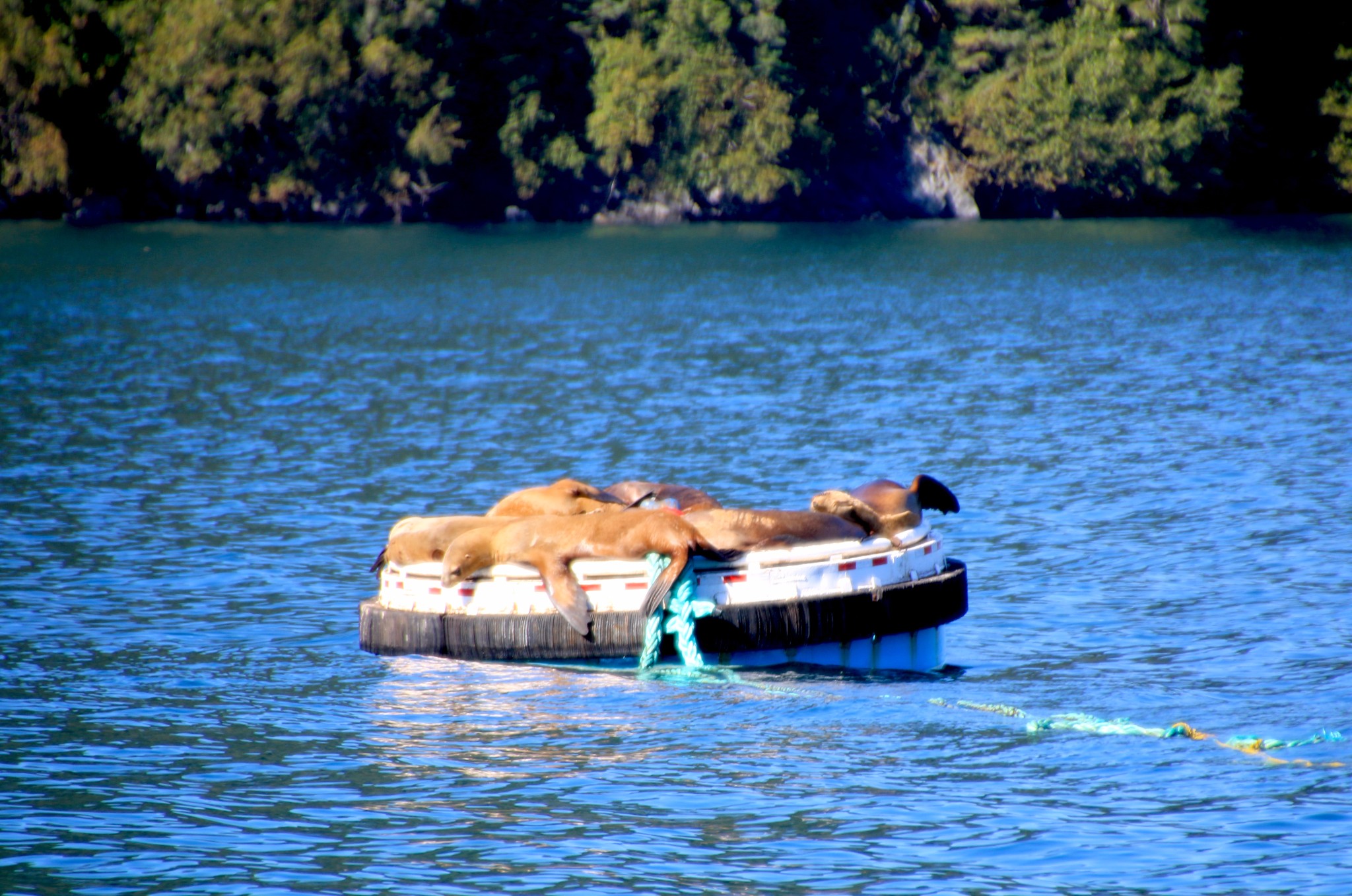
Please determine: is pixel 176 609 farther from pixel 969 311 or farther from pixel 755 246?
pixel 755 246

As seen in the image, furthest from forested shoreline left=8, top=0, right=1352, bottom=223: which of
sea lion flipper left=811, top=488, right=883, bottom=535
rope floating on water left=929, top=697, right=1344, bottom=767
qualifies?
rope floating on water left=929, top=697, right=1344, bottom=767

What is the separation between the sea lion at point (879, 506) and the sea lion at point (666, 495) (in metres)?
0.97

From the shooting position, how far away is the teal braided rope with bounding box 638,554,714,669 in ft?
41.5

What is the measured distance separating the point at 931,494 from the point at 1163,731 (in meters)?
3.67

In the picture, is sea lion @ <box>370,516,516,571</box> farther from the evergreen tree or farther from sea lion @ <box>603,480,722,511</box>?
the evergreen tree

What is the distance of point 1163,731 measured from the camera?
11352 millimetres

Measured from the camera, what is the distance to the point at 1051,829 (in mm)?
9664

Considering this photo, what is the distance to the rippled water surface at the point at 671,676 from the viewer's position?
9570 millimetres

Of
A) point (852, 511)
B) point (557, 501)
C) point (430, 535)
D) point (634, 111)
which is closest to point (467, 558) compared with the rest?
point (430, 535)

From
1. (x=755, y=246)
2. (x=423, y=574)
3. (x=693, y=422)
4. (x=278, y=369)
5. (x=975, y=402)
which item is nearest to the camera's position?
(x=423, y=574)

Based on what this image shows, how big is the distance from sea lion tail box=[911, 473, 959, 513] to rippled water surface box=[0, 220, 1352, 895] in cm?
132

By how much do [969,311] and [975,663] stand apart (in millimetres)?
35165

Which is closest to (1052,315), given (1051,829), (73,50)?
(1051,829)

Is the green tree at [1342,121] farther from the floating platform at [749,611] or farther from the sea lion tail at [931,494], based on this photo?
the floating platform at [749,611]
